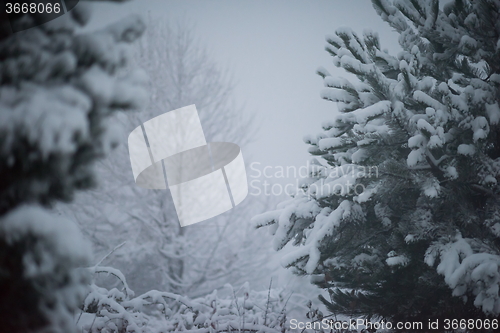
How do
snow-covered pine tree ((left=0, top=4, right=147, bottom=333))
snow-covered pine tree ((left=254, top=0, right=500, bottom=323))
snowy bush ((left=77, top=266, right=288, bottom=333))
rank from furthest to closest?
1. snowy bush ((left=77, top=266, right=288, bottom=333))
2. snow-covered pine tree ((left=254, top=0, right=500, bottom=323))
3. snow-covered pine tree ((left=0, top=4, right=147, bottom=333))

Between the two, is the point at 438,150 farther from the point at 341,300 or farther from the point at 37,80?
the point at 37,80

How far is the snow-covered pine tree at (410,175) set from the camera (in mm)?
2193

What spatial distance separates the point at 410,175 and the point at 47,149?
2.16 metres

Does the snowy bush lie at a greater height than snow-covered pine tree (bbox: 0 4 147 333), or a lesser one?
lesser

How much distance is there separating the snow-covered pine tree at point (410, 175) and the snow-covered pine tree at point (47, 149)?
1.68 meters

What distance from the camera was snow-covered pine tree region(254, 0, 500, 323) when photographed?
7.20 feet

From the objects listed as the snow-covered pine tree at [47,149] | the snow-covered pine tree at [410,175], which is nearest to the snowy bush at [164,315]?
the snow-covered pine tree at [410,175]

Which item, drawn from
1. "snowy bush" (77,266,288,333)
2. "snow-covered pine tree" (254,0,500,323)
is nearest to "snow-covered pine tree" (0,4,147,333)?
"snow-covered pine tree" (254,0,500,323)

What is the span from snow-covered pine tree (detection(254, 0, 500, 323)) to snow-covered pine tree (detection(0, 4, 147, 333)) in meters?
1.68

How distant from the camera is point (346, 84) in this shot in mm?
2426

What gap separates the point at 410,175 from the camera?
2.30 m

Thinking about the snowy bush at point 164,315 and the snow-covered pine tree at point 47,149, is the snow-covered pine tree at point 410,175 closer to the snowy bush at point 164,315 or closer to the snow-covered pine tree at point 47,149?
Result: the snowy bush at point 164,315

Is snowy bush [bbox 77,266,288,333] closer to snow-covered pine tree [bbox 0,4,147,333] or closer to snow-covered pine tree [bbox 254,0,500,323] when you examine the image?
snow-covered pine tree [bbox 254,0,500,323]

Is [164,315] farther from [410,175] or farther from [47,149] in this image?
[47,149]
